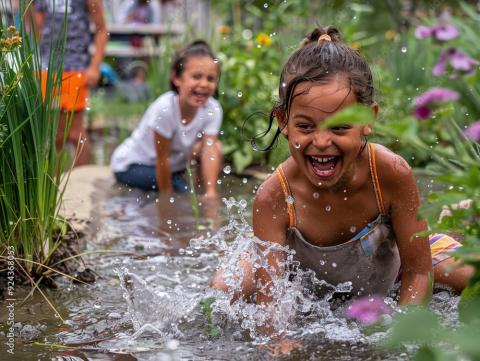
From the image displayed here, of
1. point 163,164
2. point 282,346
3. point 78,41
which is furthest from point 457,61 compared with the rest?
point 78,41

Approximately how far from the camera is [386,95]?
6.34m

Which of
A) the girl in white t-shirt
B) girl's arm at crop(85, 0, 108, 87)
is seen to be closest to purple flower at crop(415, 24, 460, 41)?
the girl in white t-shirt

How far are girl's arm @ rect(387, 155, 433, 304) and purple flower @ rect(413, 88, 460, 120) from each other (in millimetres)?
1363

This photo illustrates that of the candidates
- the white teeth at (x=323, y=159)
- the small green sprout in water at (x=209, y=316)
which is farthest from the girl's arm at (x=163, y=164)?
the white teeth at (x=323, y=159)

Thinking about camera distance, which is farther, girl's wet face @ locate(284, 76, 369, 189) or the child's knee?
the child's knee

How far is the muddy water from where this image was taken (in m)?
2.59

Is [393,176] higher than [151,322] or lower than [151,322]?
higher

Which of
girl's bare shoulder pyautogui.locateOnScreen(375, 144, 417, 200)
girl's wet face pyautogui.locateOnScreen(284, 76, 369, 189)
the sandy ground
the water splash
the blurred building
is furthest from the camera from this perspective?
the blurred building

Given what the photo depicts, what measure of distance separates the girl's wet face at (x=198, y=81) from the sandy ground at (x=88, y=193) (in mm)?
791

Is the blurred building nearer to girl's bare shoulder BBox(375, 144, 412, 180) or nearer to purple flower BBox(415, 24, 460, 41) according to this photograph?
girl's bare shoulder BBox(375, 144, 412, 180)

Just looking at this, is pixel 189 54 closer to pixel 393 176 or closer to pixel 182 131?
pixel 182 131

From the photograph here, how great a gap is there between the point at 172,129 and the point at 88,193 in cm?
71

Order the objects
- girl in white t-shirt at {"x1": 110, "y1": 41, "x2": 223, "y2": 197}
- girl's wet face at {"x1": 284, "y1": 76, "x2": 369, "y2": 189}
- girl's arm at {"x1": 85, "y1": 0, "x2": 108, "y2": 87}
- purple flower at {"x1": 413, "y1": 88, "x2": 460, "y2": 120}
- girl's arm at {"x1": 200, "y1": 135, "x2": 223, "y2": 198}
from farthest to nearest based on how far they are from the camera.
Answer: girl's arm at {"x1": 85, "y1": 0, "x2": 108, "y2": 87} → girl in white t-shirt at {"x1": 110, "y1": 41, "x2": 223, "y2": 197} → girl's arm at {"x1": 200, "y1": 135, "x2": 223, "y2": 198} → girl's wet face at {"x1": 284, "y1": 76, "x2": 369, "y2": 189} → purple flower at {"x1": 413, "y1": 88, "x2": 460, "y2": 120}

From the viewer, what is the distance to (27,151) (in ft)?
10.3
